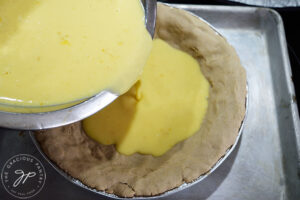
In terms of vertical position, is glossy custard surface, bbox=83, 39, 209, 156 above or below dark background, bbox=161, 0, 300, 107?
below

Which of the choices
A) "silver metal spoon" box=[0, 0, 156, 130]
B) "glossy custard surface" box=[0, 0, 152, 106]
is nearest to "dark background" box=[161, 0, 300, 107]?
"glossy custard surface" box=[0, 0, 152, 106]

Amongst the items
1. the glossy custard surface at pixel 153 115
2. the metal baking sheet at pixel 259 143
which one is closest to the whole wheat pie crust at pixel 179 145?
the glossy custard surface at pixel 153 115

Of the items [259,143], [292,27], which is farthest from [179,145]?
[292,27]

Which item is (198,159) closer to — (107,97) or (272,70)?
→ (107,97)

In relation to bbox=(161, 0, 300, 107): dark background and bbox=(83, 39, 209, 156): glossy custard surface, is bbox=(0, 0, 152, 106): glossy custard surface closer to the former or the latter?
bbox=(83, 39, 209, 156): glossy custard surface

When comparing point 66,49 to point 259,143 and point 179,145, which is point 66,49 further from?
point 259,143

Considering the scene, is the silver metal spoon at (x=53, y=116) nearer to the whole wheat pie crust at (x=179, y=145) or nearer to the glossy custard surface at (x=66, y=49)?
the glossy custard surface at (x=66, y=49)

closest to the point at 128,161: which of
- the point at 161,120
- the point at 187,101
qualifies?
the point at 161,120
